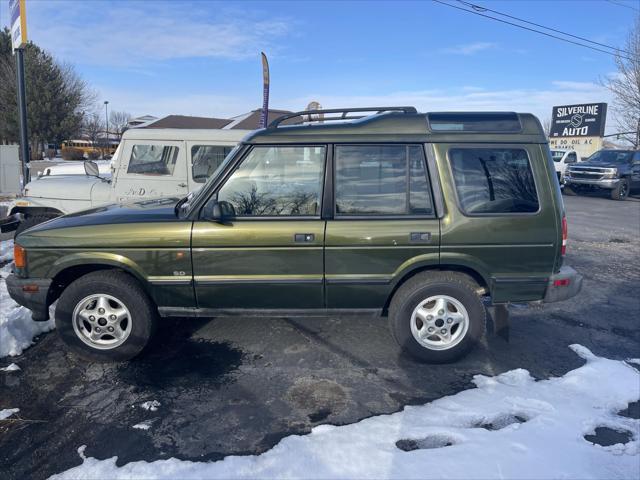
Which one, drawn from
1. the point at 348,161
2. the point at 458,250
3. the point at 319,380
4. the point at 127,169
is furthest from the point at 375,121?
the point at 127,169

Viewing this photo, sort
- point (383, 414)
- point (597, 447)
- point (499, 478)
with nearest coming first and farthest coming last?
1. point (499, 478)
2. point (597, 447)
3. point (383, 414)

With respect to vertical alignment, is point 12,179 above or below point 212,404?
above

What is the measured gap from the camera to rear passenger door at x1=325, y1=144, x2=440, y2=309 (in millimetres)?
3840

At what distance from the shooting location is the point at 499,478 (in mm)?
2562

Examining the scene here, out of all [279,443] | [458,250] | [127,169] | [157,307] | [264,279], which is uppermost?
[127,169]

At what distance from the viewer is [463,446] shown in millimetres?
2850

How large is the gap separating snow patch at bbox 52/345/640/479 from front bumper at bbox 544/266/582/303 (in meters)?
0.76

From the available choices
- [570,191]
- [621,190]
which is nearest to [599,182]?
[621,190]

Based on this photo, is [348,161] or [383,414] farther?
[348,161]

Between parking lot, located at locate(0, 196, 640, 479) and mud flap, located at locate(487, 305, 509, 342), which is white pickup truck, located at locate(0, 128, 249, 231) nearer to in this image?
parking lot, located at locate(0, 196, 640, 479)

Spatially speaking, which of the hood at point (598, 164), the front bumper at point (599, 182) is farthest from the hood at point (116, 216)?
the hood at point (598, 164)

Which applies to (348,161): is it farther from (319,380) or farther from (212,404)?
(212,404)

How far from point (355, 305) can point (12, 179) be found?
1585 cm

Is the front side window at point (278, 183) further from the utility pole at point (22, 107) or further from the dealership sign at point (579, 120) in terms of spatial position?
the dealership sign at point (579, 120)
